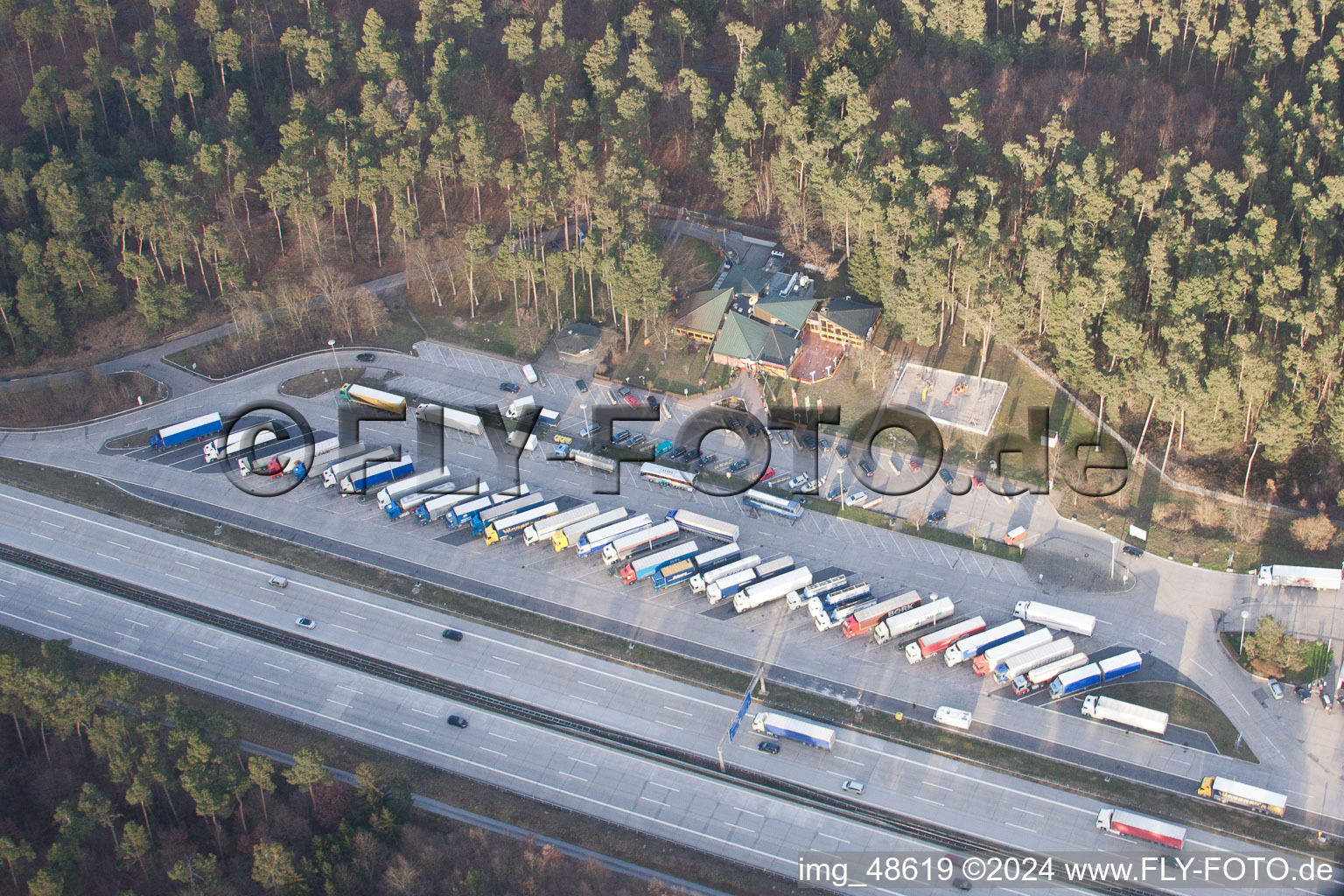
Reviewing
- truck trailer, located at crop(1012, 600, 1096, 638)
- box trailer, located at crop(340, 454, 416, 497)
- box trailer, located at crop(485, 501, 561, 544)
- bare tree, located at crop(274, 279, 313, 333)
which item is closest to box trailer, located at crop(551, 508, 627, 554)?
box trailer, located at crop(485, 501, 561, 544)

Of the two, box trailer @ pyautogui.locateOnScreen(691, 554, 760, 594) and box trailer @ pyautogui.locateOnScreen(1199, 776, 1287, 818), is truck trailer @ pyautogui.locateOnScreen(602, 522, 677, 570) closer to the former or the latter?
box trailer @ pyautogui.locateOnScreen(691, 554, 760, 594)

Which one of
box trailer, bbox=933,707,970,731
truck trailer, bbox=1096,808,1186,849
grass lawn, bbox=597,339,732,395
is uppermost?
grass lawn, bbox=597,339,732,395

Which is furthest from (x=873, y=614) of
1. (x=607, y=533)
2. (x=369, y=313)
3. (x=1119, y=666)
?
(x=369, y=313)

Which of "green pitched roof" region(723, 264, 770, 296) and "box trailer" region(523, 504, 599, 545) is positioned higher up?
"green pitched roof" region(723, 264, 770, 296)

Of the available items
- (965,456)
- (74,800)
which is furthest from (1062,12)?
(74,800)

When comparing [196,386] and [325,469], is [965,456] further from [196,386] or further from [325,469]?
[196,386]

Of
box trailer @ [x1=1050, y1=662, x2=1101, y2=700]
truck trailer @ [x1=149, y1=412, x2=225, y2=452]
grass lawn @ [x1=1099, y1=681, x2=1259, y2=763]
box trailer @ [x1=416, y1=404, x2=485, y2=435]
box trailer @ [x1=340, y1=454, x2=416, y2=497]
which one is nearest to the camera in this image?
grass lawn @ [x1=1099, y1=681, x2=1259, y2=763]

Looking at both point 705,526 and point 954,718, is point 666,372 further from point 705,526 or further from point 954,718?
point 954,718
